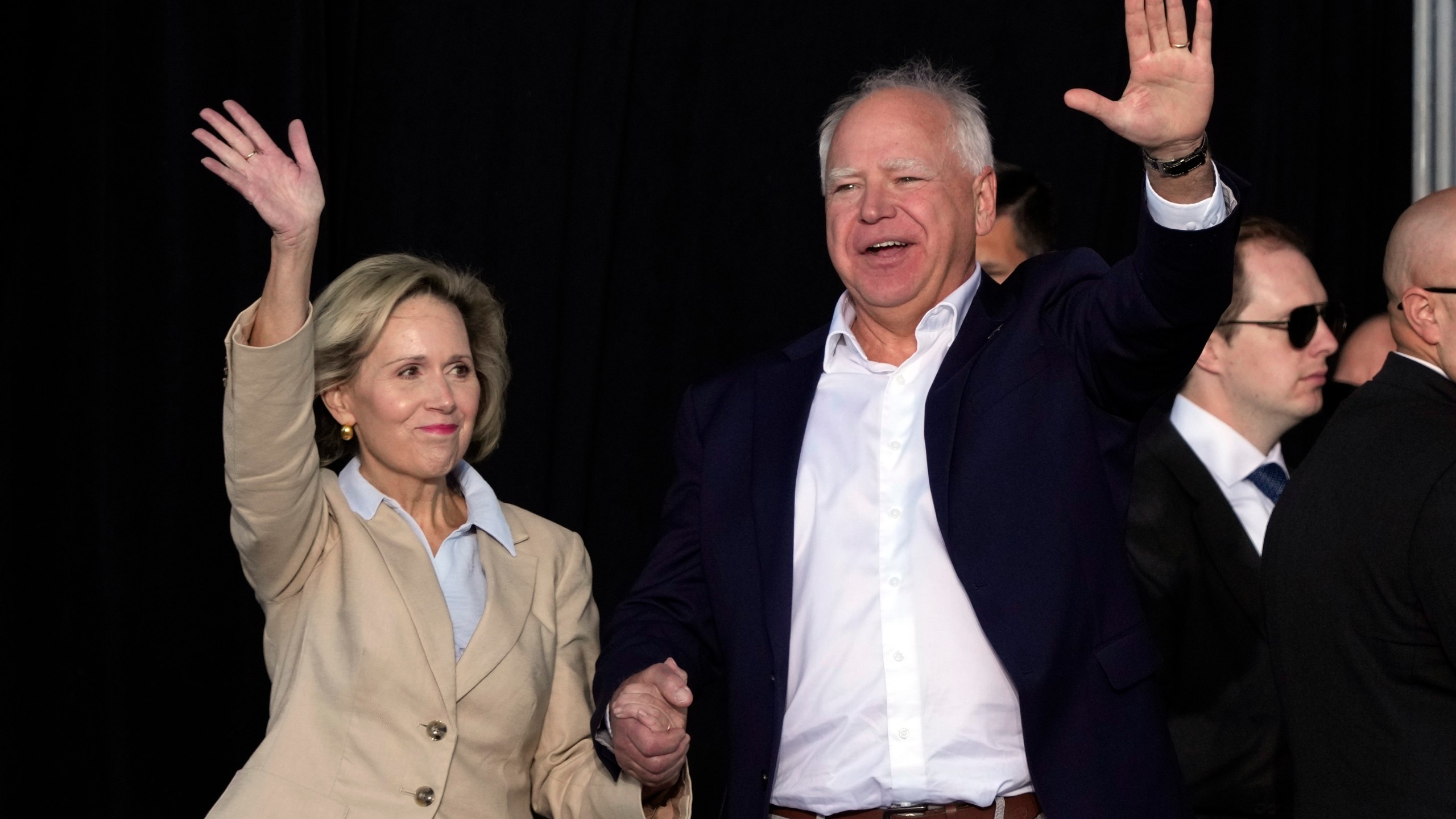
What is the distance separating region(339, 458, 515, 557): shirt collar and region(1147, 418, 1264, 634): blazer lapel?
1358mm

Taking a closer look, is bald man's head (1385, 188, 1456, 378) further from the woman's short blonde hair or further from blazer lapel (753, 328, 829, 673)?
the woman's short blonde hair

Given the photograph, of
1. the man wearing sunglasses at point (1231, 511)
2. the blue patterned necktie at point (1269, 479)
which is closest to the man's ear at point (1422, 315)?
the man wearing sunglasses at point (1231, 511)

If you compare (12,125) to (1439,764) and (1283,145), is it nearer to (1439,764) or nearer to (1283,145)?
(1439,764)

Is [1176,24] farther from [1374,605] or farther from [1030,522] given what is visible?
[1374,605]

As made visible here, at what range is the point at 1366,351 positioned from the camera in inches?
162

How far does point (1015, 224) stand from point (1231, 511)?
0.89 metres

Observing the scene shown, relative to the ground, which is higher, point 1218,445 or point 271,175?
point 271,175

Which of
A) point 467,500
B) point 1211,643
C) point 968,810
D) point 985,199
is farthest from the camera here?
point 1211,643

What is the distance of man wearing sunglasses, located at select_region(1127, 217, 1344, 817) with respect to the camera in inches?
117

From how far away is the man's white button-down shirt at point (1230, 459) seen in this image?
10.7 ft

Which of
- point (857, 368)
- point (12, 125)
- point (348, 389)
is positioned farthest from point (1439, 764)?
point (12, 125)

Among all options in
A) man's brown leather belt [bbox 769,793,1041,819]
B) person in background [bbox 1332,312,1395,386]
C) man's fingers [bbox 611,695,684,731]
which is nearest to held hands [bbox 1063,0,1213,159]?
man's brown leather belt [bbox 769,793,1041,819]

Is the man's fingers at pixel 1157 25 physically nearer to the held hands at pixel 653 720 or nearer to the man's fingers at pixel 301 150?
the held hands at pixel 653 720

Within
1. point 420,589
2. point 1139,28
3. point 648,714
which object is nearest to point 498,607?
point 420,589
